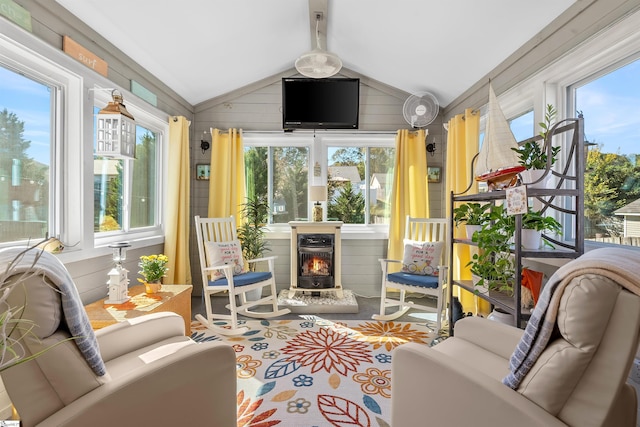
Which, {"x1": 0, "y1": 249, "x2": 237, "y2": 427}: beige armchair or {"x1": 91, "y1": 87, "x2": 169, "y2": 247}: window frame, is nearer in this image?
{"x1": 0, "y1": 249, "x2": 237, "y2": 427}: beige armchair

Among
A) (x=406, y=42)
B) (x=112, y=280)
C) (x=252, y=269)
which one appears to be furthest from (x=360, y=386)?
(x=406, y=42)

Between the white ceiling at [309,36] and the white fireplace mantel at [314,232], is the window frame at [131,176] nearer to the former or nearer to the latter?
the white ceiling at [309,36]

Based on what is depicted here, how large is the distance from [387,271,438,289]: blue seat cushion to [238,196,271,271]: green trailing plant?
157 cm

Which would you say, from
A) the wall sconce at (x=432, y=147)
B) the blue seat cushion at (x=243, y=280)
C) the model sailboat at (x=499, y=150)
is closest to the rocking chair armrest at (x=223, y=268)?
the blue seat cushion at (x=243, y=280)

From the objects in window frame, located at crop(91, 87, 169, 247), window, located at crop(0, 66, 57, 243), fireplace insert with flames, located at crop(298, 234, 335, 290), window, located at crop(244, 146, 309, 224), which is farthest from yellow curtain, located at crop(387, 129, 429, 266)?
window, located at crop(0, 66, 57, 243)

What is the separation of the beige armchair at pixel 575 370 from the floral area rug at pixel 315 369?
0.83 metres

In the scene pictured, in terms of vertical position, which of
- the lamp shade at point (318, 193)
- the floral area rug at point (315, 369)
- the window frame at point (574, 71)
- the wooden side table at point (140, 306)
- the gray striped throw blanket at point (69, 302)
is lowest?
the floral area rug at point (315, 369)

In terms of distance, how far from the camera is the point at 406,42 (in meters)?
3.12

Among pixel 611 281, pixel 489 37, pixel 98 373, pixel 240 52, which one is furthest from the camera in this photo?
pixel 240 52

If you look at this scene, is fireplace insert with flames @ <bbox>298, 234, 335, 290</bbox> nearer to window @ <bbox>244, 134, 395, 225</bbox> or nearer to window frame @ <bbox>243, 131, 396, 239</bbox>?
window frame @ <bbox>243, 131, 396, 239</bbox>

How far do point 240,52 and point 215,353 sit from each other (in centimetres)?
308

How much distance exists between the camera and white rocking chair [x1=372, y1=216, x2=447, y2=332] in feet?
9.88

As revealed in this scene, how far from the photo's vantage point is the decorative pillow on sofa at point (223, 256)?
10.7 feet

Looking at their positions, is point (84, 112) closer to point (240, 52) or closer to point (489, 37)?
point (240, 52)
